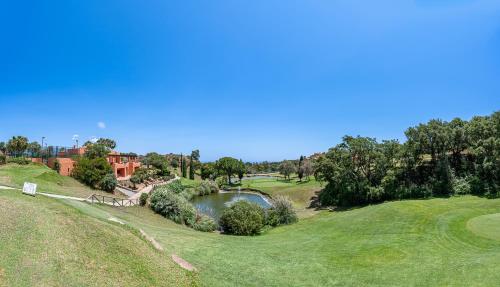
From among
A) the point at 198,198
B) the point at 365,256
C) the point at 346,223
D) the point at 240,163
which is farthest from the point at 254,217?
the point at 240,163

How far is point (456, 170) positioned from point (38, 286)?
142ft

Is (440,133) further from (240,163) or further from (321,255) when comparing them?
(240,163)

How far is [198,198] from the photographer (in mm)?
66812

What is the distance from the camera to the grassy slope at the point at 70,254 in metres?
9.68

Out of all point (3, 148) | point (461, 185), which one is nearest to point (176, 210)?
point (461, 185)

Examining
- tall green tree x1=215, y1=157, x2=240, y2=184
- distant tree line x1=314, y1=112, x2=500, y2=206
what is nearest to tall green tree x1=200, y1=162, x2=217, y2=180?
tall green tree x1=215, y1=157, x2=240, y2=184

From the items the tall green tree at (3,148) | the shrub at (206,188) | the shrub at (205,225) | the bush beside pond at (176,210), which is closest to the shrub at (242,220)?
the shrub at (205,225)

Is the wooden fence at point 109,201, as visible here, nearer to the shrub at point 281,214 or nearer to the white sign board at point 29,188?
the white sign board at point 29,188

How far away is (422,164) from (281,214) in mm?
20298

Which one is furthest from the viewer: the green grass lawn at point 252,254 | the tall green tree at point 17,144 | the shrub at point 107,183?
the tall green tree at point 17,144

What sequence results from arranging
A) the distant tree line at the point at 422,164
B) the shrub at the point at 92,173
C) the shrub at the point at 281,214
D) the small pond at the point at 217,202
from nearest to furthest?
the shrub at the point at 281,214
the distant tree line at the point at 422,164
the small pond at the point at 217,202
the shrub at the point at 92,173

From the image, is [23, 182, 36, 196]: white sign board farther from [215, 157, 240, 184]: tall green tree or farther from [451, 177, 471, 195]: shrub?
[215, 157, 240, 184]: tall green tree

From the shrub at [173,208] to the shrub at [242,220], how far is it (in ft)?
17.3

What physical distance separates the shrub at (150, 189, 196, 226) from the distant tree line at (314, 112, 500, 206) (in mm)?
18914
